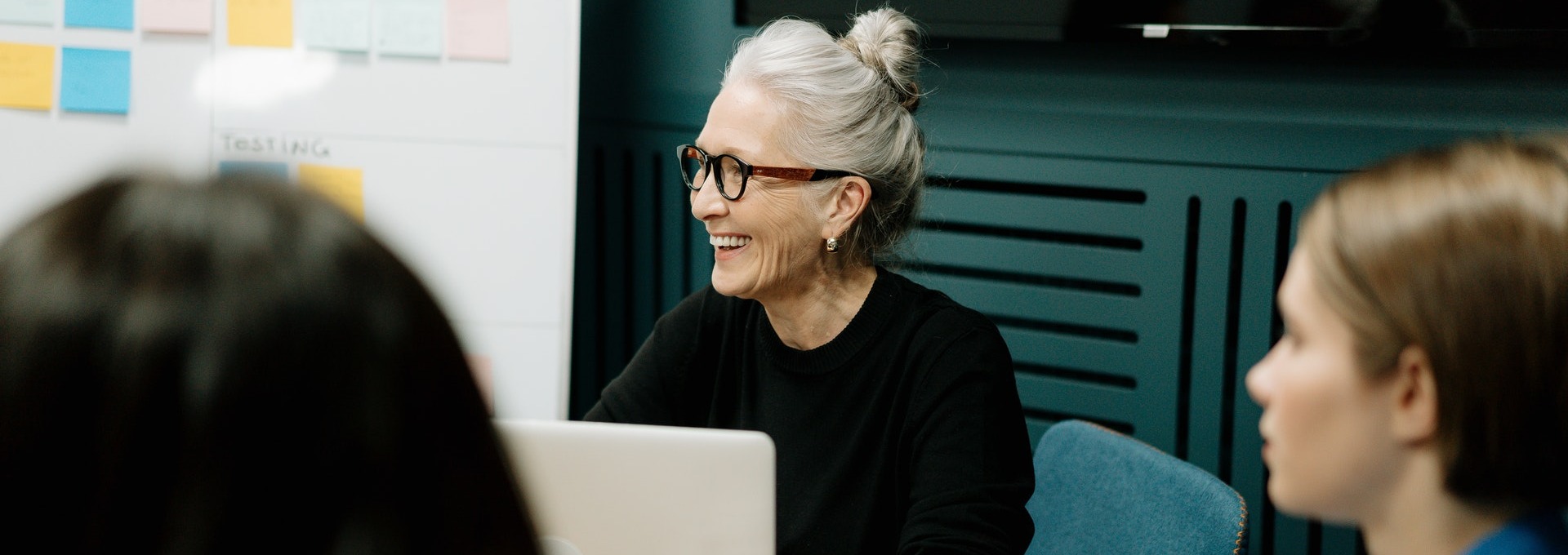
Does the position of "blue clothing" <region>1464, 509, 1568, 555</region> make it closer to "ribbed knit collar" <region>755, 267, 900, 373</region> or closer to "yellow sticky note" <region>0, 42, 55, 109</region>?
"ribbed knit collar" <region>755, 267, 900, 373</region>

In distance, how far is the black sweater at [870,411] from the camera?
145cm

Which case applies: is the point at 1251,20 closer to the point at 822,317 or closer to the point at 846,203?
the point at 846,203

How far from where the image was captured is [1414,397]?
2.56 ft

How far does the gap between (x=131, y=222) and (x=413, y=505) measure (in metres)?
0.15

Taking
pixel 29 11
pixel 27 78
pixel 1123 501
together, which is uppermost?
pixel 29 11

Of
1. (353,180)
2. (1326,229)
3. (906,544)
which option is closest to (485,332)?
(353,180)

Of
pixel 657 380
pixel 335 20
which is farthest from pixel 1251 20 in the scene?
pixel 335 20

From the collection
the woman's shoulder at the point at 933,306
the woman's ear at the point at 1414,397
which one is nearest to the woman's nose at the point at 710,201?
the woman's shoulder at the point at 933,306

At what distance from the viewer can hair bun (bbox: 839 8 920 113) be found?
1724 millimetres

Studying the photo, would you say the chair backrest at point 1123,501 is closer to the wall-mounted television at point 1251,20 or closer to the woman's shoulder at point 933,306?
the woman's shoulder at point 933,306

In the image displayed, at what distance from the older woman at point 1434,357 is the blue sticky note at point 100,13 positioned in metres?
2.12

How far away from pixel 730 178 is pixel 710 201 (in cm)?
4

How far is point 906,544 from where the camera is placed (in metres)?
1.38

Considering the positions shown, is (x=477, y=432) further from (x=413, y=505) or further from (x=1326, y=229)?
(x=1326, y=229)
